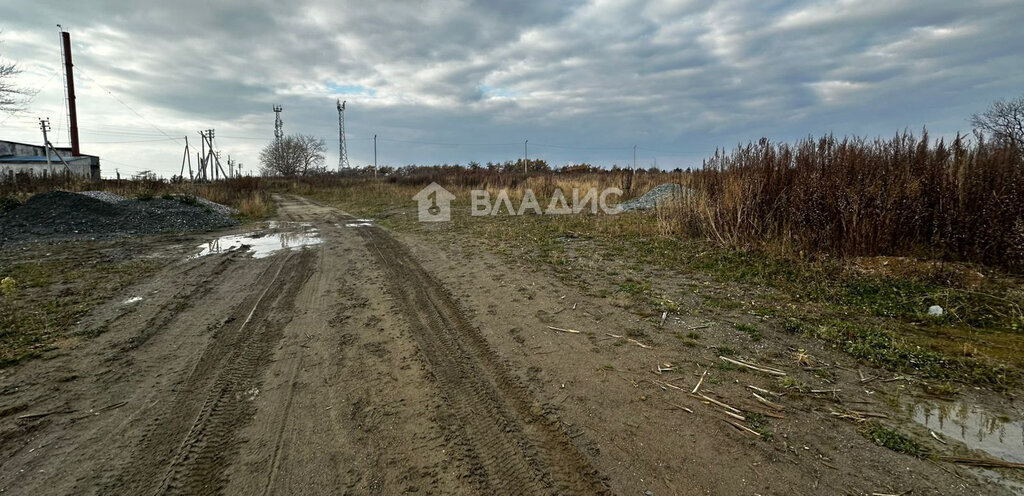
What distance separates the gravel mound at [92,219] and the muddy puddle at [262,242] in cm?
263

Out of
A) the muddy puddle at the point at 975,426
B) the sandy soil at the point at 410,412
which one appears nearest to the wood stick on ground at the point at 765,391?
the sandy soil at the point at 410,412

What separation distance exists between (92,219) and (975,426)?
1586 cm

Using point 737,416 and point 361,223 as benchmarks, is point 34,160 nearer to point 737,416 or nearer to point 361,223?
point 361,223

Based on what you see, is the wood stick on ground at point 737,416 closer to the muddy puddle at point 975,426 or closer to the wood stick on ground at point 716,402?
the wood stick on ground at point 716,402

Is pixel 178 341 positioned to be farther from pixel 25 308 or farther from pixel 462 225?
pixel 462 225

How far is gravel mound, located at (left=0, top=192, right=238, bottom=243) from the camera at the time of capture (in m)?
10.0

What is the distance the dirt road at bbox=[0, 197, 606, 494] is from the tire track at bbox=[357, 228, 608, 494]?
0.01 metres

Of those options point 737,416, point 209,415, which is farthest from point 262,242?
point 737,416

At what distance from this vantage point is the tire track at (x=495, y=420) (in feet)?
7.25

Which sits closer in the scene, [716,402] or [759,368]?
[716,402]

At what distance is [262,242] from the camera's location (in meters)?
9.55

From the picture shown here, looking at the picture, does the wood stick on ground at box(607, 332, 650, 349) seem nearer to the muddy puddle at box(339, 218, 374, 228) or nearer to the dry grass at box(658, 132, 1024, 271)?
the dry grass at box(658, 132, 1024, 271)

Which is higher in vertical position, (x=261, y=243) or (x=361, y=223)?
(x=361, y=223)

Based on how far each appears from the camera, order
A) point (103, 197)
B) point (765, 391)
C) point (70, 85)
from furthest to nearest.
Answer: point (70, 85)
point (103, 197)
point (765, 391)
